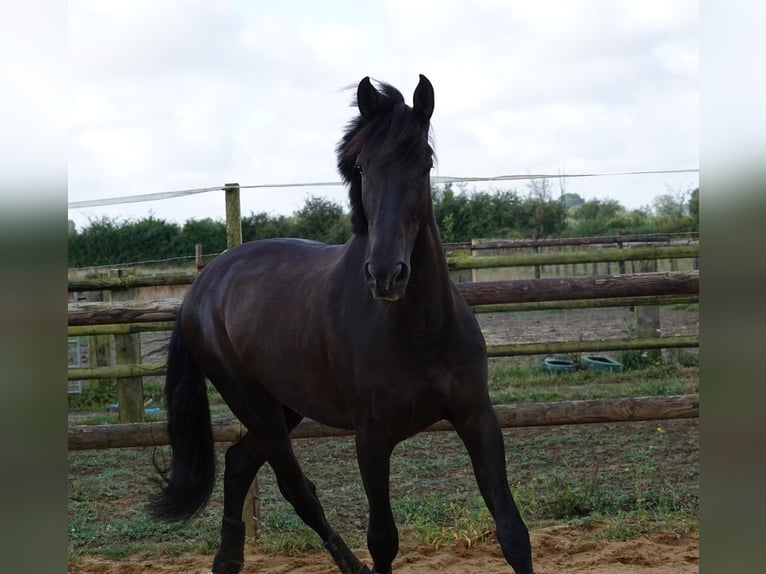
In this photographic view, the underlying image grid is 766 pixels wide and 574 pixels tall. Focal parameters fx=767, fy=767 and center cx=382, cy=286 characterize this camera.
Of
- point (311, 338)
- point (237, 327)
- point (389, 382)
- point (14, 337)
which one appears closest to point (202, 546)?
point (237, 327)

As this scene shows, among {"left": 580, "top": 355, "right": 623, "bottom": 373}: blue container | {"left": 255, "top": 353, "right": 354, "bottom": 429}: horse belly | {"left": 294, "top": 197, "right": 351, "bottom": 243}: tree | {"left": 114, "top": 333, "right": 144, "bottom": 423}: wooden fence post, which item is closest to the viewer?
{"left": 255, "top": 353, "right": 354, "bottom": 429}: horse belly

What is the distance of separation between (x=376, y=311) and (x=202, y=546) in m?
2.29

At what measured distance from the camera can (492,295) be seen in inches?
181

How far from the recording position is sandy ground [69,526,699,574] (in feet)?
12.7

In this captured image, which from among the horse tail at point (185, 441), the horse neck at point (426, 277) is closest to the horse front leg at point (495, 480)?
the horse neck at point (426, 277)

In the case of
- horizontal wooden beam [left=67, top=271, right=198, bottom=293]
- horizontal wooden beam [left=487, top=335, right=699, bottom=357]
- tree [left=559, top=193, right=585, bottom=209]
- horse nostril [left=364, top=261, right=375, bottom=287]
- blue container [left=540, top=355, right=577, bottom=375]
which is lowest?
blue container [left=540, top=355, right=577, bottom=375]

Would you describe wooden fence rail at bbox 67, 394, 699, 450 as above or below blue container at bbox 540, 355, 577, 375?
above

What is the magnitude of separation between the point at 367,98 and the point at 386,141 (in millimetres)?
250

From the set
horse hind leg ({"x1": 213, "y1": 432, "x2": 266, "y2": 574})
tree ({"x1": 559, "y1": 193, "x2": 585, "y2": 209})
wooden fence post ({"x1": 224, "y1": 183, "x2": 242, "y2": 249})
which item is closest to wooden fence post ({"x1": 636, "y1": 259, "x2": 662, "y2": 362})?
wooden fence post ({"x1": 224, "y1": 183, "x2": 242, "y2": 249})

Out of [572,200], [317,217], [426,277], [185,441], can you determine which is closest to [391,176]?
[426,277]

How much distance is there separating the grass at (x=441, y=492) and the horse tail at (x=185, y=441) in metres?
0.25

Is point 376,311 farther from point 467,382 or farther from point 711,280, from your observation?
point 711,280

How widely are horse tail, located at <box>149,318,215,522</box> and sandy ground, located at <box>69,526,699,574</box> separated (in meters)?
0.38

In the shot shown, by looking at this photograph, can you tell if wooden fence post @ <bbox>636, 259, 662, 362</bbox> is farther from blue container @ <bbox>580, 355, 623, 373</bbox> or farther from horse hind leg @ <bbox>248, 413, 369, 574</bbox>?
horse hind leg @ <bbox>248, 413, 369, 574</bbox>
